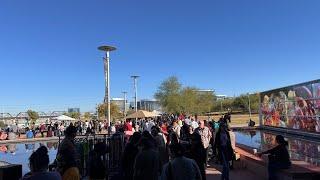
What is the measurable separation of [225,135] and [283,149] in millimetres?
2636

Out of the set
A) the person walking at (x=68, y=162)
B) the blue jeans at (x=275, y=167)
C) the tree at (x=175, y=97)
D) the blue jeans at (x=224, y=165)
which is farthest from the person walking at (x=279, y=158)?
the tree at (x=175, y=97)

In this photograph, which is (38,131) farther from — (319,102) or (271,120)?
(319,102)

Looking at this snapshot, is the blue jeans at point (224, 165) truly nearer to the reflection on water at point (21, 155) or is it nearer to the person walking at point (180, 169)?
the person walking at point (180, 169)

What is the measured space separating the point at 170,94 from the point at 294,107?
54420mm

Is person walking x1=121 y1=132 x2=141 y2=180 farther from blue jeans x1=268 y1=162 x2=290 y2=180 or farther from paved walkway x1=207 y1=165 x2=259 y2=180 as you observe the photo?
paved walkway x1=207 y1=165 x2=259 y2=180

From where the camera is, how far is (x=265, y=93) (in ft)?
122

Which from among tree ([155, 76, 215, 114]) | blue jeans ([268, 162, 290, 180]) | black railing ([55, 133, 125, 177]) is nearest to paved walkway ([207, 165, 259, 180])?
black railing ([55, 133, 125, 177])

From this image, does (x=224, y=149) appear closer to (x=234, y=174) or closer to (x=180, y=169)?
(x=234, y=174)

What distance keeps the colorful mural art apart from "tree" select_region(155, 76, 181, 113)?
44.4 m

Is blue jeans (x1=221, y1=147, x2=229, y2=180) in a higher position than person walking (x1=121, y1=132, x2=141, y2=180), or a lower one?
lower

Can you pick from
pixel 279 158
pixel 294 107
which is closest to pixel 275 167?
pixel 279 158

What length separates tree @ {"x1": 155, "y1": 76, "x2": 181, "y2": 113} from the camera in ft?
269

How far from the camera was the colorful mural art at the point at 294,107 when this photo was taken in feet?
81.4

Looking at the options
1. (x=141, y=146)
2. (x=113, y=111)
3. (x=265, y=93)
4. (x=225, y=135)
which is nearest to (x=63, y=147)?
(x=141, y=146)
